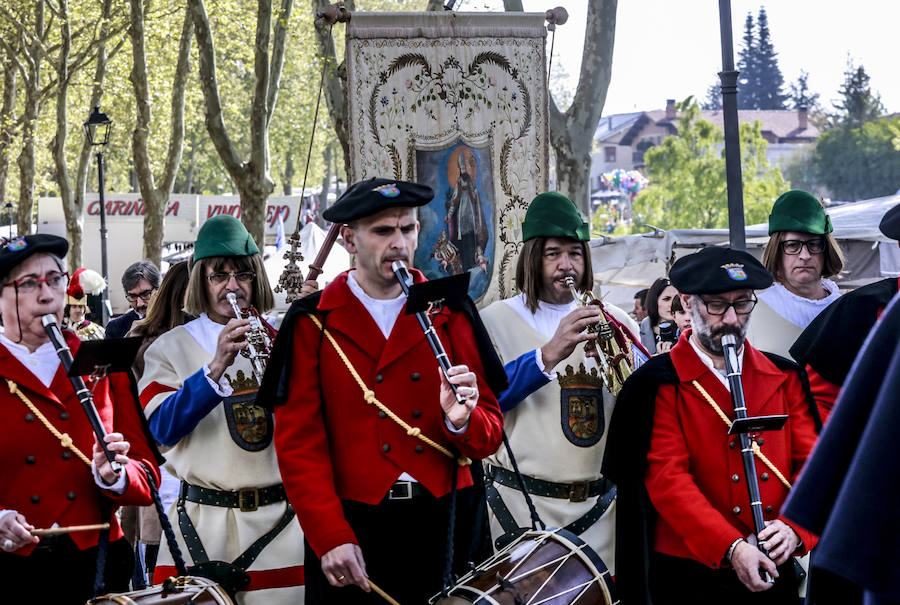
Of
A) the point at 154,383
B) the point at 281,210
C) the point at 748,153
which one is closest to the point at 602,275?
the point at 154,383

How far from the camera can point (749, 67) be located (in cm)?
13912

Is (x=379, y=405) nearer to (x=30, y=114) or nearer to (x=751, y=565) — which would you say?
(x=751, y=565)

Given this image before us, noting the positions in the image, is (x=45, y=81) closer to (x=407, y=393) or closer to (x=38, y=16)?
(x=38, y=16)

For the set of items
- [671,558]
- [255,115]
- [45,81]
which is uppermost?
[45,81]

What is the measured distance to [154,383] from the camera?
217 inches

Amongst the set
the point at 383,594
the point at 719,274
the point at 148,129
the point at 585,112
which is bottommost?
the point at 383,594

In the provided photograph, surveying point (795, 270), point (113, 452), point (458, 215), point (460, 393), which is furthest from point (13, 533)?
point (795, 270)

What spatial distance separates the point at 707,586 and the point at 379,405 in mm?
1423

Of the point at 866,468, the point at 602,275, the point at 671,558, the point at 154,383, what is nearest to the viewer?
the point at 866,468

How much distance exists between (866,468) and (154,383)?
13.3 ft

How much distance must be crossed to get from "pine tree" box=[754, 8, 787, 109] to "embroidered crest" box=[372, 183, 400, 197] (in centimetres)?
13917

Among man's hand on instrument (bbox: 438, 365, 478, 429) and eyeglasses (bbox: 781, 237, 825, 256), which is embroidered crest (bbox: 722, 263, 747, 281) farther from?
eyeglasses (bbox: 781, 237, 825, 256)

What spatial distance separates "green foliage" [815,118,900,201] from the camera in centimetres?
7362

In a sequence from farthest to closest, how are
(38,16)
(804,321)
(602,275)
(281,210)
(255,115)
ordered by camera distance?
(281,210) → (38,16) → (602,275) → (255,115) → (804,321)
